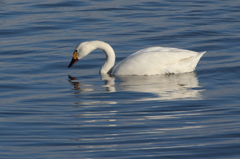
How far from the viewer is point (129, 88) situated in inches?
364

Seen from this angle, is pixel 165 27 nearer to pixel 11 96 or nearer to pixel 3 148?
pixel 11 96

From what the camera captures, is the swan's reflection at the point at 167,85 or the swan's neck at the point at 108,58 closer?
the swan's reflection at the point at 167,85

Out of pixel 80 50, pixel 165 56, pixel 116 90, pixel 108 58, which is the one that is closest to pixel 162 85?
pixel 116 90

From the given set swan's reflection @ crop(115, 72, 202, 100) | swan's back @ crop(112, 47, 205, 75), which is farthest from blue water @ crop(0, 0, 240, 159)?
swan's back @ crop(112, 47, 205, 75)

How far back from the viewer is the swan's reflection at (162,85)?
856cm

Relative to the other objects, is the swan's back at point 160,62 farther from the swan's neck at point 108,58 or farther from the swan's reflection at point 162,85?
the swan's neck at point 108,58

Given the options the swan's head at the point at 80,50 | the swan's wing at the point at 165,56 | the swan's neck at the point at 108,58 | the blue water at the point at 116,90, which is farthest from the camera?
the swan's head at the point at 80,50

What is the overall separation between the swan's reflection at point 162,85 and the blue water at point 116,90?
17mm

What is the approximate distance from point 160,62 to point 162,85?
873mm

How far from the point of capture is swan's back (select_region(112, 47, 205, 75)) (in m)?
10.2

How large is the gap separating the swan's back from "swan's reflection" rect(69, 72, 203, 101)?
0.12 meters

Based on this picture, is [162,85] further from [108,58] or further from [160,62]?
[108,58]

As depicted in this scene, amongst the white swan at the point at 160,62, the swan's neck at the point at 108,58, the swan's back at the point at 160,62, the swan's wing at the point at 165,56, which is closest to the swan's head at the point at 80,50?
the swan's neck at the point at 108,58

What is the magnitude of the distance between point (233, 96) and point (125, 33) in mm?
6313
